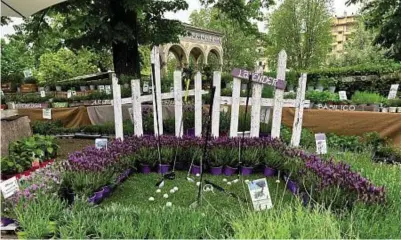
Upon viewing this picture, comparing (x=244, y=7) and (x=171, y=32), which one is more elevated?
(x=244, y=7)

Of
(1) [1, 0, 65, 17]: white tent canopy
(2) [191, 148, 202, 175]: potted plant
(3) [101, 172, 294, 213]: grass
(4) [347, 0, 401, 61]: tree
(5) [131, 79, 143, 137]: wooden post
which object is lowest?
(3) [101, 172, 294, 213]: grass

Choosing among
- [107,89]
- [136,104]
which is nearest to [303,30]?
[107,89]

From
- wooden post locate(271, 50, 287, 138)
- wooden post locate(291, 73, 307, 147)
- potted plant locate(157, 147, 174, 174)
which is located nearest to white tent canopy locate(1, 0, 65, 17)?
potted plant locate(157, 147, 174, 174)

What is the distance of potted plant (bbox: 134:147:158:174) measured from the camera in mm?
4320

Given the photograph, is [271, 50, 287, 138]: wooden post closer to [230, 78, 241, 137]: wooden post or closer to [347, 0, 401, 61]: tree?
[230, 78, 241, 137]: wooden post

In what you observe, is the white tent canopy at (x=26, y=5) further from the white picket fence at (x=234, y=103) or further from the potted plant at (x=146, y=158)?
the potted plant at (x=146, y=158)

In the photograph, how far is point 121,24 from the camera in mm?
8055

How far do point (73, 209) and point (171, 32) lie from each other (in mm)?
7337

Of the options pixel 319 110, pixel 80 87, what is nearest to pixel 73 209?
pixel 319 110

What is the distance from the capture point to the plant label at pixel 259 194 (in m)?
2.74

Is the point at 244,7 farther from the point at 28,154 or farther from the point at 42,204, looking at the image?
the point at 42,204

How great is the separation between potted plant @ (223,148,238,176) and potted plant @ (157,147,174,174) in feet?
2.06

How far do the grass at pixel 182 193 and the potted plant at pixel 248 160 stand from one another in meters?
0.09

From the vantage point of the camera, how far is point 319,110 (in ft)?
21.4
